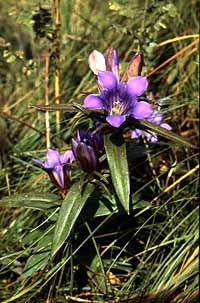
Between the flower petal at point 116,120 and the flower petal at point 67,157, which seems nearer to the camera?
the flower petal at point 116,120

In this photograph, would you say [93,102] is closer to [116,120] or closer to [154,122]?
[116,120]

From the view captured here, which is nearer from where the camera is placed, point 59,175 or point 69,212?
point 69,212

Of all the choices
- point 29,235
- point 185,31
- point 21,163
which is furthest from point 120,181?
point 185,31

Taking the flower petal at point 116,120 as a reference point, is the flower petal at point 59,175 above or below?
below

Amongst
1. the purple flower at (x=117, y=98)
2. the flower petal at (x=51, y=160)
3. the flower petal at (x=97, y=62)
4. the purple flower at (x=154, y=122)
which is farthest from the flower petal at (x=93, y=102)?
the purple flower at (x=154, y=122)

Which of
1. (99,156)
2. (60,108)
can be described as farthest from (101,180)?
(60,108)

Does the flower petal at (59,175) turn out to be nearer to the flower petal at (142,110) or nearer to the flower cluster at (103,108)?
the flower cluster at (103,108)

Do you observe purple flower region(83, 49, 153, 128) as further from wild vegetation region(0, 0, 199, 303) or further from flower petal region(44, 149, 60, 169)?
flower petal region(44, 149, 60, 169)

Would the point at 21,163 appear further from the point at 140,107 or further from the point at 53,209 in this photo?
the point at 140,107
